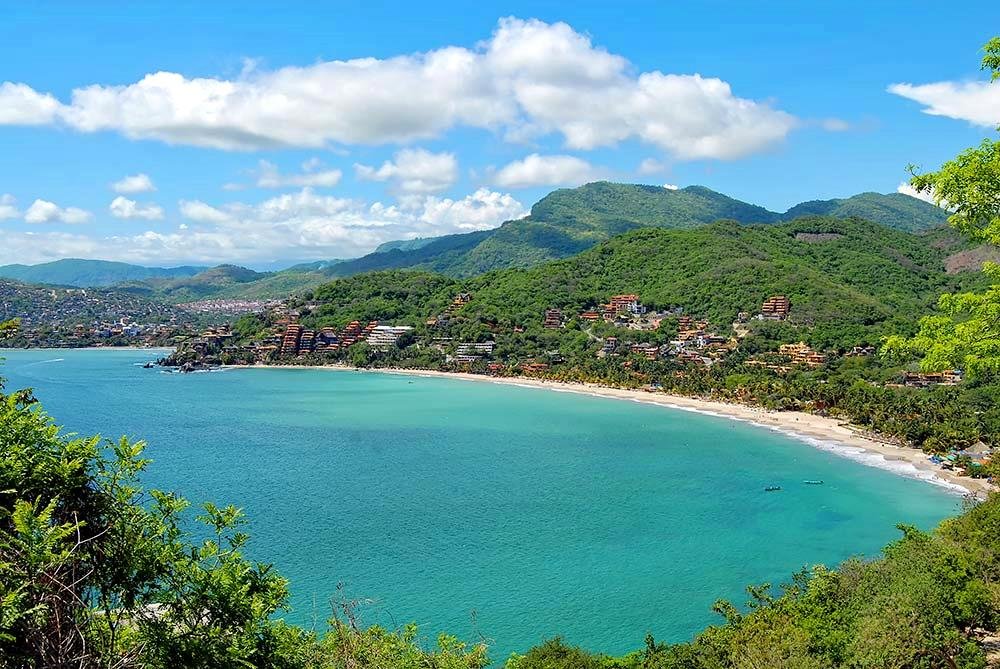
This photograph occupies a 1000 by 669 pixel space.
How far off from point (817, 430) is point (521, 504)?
31.5m

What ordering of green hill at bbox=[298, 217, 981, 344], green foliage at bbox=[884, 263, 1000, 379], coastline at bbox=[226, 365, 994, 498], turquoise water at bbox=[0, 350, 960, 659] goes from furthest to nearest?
1. green hill at bbox=[298, 217, 981, 344]
2. coastline at bbox=[226, 365, 994, 498]
3. turquoise water at bbox=[0, 350, 960, 659]
4. green foliage at bbox=[884, 263, 1000, 379]

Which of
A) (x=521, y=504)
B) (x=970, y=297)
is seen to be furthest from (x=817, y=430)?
(x=970, y=297)

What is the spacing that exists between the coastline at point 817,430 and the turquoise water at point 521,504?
1.89 meters

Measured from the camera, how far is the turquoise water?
24.0m

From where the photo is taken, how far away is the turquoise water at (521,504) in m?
24.0

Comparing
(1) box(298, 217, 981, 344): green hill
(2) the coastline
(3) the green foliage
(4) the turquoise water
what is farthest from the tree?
(1) box(298, 217, 981, 344): green hill

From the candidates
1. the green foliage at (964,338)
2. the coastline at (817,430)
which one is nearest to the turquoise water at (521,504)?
the coastline at (817,430)

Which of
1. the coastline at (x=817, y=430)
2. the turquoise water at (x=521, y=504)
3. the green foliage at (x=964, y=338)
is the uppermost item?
the green foliage at (x=964, y=338)

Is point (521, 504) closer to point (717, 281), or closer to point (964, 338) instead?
point (964, 338)

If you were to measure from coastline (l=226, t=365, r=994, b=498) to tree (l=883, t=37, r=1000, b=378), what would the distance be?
3794 cm

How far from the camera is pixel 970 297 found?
18.9 ft

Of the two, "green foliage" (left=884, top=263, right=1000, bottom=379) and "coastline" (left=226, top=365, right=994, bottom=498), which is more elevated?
"green foliage" (left=884, top=263, right=1000, bottom=379)

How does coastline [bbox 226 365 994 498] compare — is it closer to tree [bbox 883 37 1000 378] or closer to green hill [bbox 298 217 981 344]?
green hill [bbox 298 217 981 344]

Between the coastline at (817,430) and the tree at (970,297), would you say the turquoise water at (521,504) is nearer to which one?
the coastline at (817,430)
